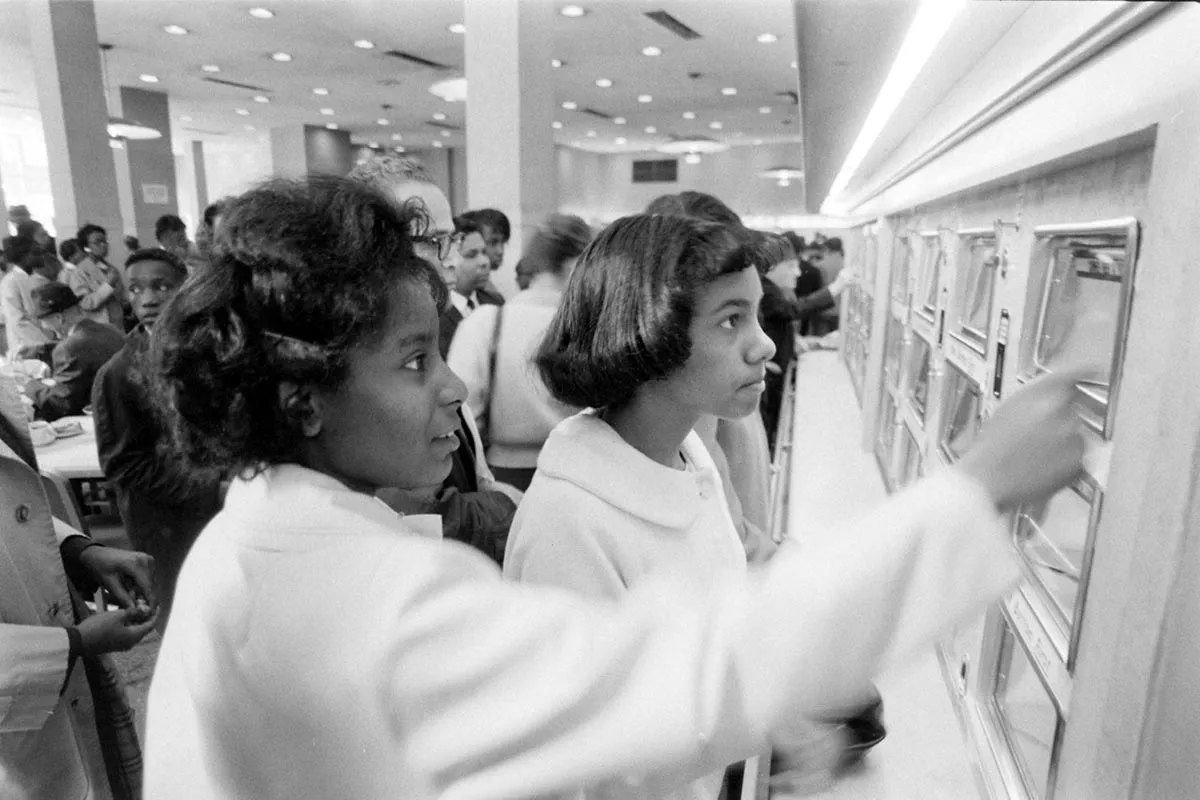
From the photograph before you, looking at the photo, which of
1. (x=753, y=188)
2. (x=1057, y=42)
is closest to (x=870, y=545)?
(x=1057, y=42)

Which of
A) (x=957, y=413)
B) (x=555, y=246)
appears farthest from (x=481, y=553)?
(x=555, y=246)

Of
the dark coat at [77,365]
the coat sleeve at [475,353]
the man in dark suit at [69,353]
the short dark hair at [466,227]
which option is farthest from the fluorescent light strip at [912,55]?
the dark coat at [77,365]

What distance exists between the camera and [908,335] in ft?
9.36

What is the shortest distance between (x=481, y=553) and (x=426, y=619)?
0.58ft

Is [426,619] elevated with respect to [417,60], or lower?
lower

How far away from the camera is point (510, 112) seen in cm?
489

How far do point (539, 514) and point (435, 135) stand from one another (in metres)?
16.1

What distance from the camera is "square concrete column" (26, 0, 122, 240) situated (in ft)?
23.9

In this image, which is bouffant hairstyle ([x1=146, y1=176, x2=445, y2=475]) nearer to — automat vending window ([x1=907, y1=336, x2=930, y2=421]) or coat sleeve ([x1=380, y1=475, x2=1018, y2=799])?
coat sleeve ([x1=380, y1=475, x2=1018, y2=799])

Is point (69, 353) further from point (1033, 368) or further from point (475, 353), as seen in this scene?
point (1033, 368)

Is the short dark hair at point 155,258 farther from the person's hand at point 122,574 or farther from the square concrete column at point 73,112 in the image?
the square concrete column at point 73,112

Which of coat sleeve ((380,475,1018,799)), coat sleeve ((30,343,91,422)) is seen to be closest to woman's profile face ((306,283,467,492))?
coat sleeve ((380,475,1018,799))

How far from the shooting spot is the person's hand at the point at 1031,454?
0.57 meters

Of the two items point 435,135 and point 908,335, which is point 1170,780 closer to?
point 908,335
